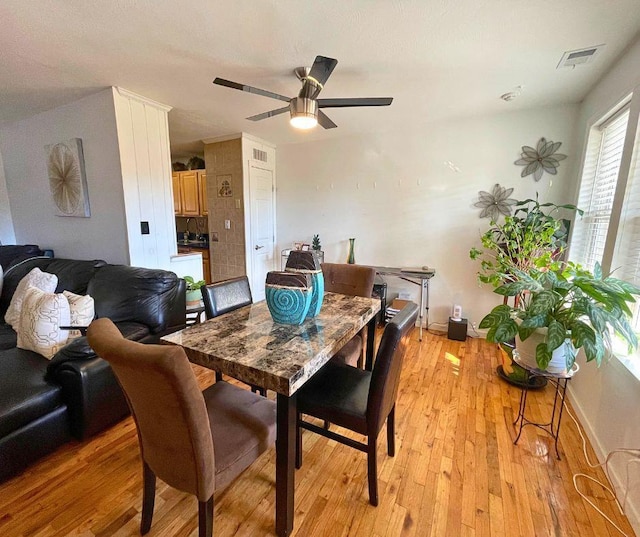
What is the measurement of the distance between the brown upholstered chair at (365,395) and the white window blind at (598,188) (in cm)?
198

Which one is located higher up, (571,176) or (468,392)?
(571,176)

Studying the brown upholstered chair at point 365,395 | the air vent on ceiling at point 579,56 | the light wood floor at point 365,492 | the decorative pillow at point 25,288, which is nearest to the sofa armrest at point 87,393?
the light wood floor at point 365,492

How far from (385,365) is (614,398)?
142 cm

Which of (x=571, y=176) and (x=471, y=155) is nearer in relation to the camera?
(x=571, y=176)

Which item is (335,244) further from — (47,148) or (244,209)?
(47,148)

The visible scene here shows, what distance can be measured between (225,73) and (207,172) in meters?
2.22

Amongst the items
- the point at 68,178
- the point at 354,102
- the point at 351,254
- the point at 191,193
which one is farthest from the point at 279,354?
the point at 191,193

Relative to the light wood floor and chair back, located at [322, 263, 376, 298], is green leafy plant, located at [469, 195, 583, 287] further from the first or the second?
the light wood floor

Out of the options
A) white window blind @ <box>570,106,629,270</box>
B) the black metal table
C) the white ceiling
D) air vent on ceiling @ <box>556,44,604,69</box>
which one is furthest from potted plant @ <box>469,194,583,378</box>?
the white ceiling

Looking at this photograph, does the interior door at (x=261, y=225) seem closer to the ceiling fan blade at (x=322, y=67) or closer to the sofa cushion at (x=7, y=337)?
Result: the ceiling fan blade at (x=322, y=67)

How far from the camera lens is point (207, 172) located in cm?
425

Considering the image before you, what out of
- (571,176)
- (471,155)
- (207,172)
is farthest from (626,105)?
(207,172)

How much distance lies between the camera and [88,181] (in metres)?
2.91

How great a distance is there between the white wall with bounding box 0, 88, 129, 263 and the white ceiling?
0.22 m
